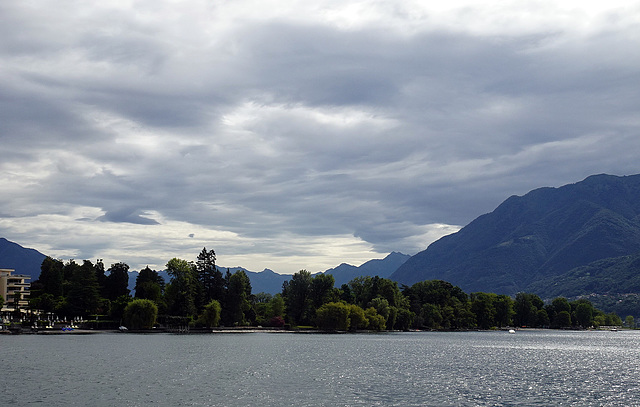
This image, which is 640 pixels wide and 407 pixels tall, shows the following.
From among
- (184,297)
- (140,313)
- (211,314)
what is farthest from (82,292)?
(211,314)

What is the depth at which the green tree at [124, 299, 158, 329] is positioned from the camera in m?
183

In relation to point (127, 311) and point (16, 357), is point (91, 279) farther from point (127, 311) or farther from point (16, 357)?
point (16, 357)

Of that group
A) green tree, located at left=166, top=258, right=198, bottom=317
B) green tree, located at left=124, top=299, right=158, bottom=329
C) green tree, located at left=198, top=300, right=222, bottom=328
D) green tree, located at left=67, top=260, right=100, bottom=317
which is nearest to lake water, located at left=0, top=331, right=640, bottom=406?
green tree, located at left=124, top=299, right=158, bottom=329

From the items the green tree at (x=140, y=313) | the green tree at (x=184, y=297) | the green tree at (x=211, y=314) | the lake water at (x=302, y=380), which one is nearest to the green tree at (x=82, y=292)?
the green tree at (x=140, y=313)

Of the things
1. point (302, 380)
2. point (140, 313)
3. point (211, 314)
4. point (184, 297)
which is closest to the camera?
point (302, 380)

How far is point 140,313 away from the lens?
183m

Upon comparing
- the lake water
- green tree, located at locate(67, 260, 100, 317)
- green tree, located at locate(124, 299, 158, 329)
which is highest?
green tree, located at locate(67, 260, 100, 317)

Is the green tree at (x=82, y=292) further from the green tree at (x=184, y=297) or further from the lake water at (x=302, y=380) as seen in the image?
the lake water at (x=302, y=380)

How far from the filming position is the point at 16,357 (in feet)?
295

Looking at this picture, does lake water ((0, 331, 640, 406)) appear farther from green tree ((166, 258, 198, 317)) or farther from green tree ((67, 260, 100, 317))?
green tree ((67, 260, 100, 317))

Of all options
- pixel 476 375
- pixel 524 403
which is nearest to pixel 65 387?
pixel 524 403

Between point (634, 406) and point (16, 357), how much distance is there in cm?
8208

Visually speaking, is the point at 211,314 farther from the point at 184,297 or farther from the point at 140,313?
the point at 140,313

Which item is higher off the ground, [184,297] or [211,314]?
[184,297]
